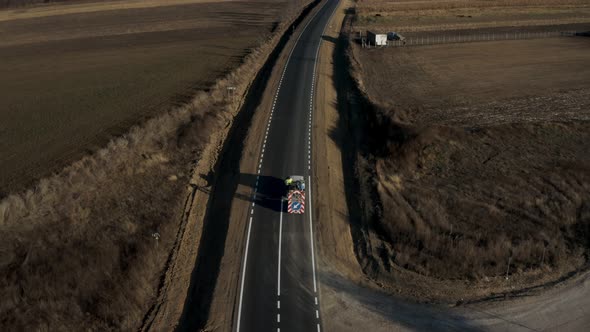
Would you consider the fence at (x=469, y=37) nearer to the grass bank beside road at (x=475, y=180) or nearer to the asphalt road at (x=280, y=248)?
the grass bank beside road at (x=475, y=180)

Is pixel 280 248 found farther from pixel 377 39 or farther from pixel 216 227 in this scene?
pixel 377 39

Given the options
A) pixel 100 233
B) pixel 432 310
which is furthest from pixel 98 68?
pixel 432 310

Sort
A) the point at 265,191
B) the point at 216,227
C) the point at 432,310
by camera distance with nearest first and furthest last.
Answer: the point at 432,310 → the point at 216,227 → the point at 265,191

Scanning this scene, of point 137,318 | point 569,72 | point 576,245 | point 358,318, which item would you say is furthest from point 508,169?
point 569,72

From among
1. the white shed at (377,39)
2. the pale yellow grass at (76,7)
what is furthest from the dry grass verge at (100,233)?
the pale yellow grass at (76,7)

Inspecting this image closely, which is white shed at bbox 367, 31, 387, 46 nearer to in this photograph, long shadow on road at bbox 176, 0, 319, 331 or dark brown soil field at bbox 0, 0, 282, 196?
dark brown soil field at bbox 0, 0, 282, 196

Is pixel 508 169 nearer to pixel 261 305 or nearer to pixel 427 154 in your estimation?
pixel 427 154

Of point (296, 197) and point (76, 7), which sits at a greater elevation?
point (76, 7)

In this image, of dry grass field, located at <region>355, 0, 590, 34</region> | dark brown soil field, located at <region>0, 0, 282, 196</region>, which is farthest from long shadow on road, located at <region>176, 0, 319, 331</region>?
dry grass field, located at <region>355, 0, 590, 34</region>
